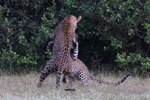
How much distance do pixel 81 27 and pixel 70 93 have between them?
331 centimetres

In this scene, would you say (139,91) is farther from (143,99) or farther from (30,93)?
(30,93)

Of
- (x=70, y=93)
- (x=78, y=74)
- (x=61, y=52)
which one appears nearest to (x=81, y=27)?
(x=78, y=74)

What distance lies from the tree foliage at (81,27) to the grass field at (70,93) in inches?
32.2

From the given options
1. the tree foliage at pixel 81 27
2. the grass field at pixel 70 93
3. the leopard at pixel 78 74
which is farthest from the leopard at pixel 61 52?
the tree foliage at pixel 81 27

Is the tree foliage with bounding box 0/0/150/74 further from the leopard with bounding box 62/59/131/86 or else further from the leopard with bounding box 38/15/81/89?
the leopard with bounding box 62/59/131/86

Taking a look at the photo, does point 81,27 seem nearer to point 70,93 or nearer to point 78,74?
point 78,74

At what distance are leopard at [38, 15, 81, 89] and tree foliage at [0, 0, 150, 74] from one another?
3.50ft

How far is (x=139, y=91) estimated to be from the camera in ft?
30.9

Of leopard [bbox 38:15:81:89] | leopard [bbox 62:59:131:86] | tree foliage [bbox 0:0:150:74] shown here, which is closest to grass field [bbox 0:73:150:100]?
leopard [bbox 62:59:131:86]

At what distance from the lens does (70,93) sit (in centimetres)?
893

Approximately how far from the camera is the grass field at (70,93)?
8.47 m

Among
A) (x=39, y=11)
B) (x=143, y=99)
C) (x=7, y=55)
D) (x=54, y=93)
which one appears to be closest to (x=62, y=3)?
(x=39, y=11)

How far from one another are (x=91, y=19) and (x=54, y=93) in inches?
145

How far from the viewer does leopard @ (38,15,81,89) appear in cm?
942
